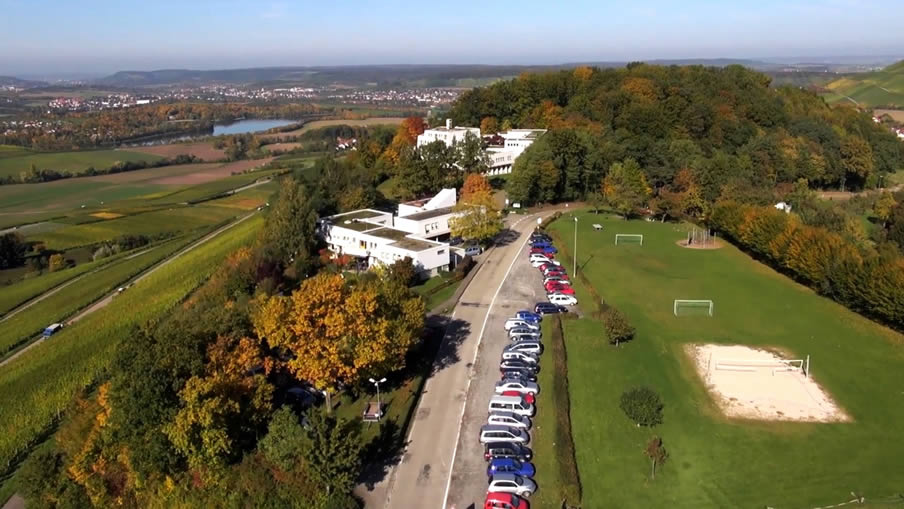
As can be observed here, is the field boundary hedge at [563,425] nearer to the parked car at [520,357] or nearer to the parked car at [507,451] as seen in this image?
the parked car at [520,357]

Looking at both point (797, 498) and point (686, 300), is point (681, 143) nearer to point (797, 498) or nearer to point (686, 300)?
point (686, 300)

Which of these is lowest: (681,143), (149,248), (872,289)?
(149,248)

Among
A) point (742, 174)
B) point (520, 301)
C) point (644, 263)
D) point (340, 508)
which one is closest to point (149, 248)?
point (520, 301)

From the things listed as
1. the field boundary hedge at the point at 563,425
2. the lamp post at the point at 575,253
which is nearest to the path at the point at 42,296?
the field boundary hedge at the point at 563,425

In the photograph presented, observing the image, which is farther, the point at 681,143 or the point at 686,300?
the point at 681,143

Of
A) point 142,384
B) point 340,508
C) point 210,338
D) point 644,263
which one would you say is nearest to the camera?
point 340,508

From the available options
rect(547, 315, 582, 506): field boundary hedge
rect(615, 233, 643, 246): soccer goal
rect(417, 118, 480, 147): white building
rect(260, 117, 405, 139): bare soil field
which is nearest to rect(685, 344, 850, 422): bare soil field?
rect(547, 315, 582, 506): field boundary hedge

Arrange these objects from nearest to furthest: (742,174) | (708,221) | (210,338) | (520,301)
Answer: (210,338), (520,301), (708,221), (742,174)

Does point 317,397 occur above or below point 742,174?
below
